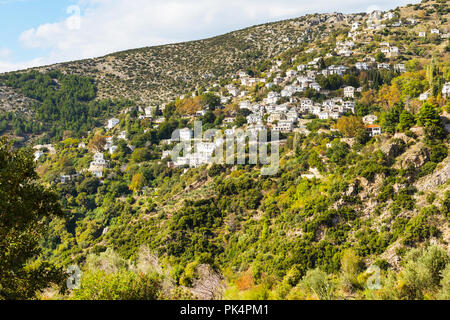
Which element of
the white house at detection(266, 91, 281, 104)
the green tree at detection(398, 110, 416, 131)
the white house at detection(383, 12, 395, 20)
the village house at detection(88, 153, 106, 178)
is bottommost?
the village house at detection(88, 153, 106, 178)

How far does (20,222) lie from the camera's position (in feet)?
27.1

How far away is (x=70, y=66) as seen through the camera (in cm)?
9712

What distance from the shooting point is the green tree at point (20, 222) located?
7914 mm

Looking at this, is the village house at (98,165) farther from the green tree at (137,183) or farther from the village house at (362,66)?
the village house at (362,66)

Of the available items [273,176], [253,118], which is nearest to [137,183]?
[253,118]

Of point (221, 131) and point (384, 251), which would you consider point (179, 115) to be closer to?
point (221, 131)

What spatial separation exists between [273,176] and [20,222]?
2650cm

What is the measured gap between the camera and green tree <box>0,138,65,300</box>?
7.91 m

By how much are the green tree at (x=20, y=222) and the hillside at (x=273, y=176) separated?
1135 millimetres

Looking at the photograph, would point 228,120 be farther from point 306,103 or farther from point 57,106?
point 57,106

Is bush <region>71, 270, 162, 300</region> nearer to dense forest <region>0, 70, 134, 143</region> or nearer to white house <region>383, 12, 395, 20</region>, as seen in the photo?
dense forest <region>0, 70, 134, 143</region>

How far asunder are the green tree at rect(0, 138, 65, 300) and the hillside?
1.13 m

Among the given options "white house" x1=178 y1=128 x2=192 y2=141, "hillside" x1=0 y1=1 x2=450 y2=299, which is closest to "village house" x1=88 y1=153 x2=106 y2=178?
"hillside" x1=0 y1=1 x2=450 y2=299

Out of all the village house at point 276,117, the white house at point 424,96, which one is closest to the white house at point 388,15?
the village house at point 276,117
